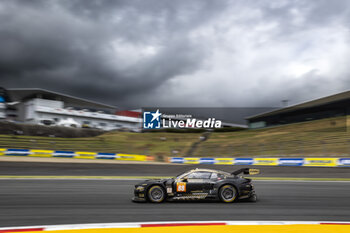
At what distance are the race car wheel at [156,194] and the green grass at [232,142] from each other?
2114 centimetres

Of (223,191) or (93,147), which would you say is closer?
(223,191)

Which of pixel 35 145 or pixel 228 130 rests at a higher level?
pixel 228 130

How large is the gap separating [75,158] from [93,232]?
22340 millimetres

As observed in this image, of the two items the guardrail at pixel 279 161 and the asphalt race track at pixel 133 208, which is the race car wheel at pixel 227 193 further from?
the guardrail at pixel 279 161

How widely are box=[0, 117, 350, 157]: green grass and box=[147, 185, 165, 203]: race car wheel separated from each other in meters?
21.1

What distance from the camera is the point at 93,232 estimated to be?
5367 mm

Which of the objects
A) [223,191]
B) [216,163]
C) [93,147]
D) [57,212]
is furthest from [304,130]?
[57,212]

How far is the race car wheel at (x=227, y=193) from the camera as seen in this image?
8141mm

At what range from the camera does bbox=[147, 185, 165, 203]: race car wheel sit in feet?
26.7

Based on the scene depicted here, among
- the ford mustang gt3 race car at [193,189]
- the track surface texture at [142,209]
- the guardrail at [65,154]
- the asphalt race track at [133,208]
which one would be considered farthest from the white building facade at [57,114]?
the ford mustang gt3 race car at [193,189]

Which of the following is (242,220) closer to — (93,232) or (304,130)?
(93,232)

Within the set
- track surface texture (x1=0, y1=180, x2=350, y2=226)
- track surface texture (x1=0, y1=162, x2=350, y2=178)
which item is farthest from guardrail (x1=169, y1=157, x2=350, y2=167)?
track surface texture (x1=0, y1=180, x2=350, y2=226)

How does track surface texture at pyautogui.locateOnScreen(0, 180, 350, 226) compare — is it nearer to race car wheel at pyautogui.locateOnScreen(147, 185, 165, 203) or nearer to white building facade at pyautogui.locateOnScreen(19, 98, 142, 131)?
race car wheel at pyautogui.locateOnScreen(147, 185, 165, 203)

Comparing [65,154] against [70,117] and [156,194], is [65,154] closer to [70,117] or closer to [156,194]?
[156,194]
